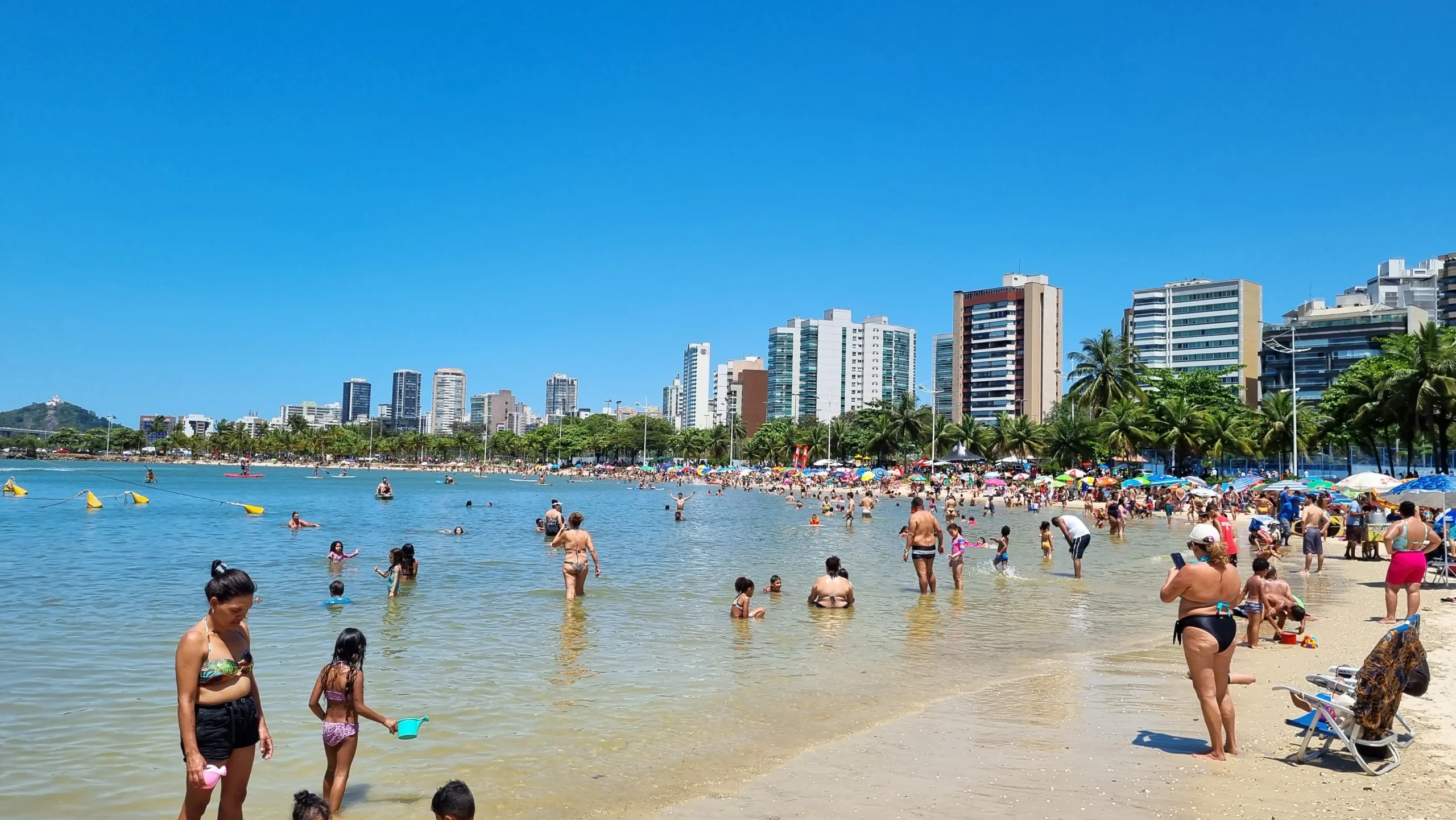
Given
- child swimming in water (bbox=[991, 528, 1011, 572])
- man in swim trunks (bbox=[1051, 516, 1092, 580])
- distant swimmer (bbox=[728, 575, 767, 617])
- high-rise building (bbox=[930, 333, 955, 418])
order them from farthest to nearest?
high-rise building (bbox=[930, 333, 955, 418]) < child swimming in water (bbox=[991, 528, 1011, 572]) < man in swim trunks (bbox=[1051, 516, 1092, 580]) < distant swimmer (bbox=[728, 575, 767, 617])

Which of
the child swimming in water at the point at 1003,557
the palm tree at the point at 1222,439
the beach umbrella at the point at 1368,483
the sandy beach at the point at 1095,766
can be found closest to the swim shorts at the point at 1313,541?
the child swimming in water at the point at 1003,557

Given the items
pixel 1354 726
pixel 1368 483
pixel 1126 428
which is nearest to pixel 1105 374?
pixel 1126 428

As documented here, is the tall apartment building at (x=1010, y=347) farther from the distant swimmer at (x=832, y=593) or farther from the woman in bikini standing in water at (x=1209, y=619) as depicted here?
the woman in bikini standing in water at (x=1209, y=619)

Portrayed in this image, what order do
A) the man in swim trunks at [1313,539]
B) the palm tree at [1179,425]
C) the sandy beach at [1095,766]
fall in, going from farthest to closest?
1. the palm tree at [1179,425]
2. the man in swim trunks at [1313,539]
3. the sandy beach at [1095,766]

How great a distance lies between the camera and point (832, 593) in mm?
14188

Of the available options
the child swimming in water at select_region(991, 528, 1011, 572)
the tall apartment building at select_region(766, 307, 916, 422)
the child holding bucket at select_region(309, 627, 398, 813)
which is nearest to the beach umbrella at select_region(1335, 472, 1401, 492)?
the child swimming in water at select_region(991, 528, 1011, 572)

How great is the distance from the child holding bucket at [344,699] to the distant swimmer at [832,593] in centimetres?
939

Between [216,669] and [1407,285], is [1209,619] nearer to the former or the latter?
[216,669]

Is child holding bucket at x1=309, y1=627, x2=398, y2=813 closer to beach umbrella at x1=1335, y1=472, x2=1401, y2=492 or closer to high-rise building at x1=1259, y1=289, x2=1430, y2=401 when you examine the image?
beach umbrella at x1=1335, y1=472, x2=1401, y2=492

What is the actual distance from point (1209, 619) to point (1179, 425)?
61.7 metres

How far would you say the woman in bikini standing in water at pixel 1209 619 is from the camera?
6.18 metres

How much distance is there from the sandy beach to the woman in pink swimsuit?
1.85m

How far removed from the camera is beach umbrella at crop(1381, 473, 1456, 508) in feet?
67.7

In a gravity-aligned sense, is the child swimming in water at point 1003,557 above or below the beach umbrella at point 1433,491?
below
